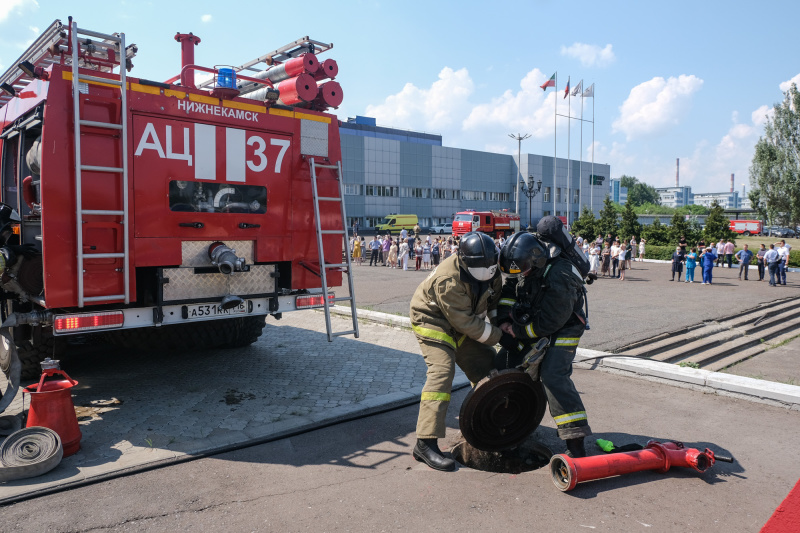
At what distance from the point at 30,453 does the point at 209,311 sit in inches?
74.9

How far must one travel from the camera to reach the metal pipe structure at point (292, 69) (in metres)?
5.95

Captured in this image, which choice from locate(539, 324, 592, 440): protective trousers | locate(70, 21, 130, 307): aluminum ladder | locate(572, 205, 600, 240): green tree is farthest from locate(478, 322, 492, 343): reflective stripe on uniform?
locate(572, 205, 600, 240): green tree

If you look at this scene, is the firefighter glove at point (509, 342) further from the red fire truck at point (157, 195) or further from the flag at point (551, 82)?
the flag at point (551, 82)

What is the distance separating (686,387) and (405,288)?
10747mm

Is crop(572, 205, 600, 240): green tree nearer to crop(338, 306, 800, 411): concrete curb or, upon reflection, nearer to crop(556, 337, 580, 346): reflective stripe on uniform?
crop(338, 306, 800, 411): concrete curb

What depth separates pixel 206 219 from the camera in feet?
18.0

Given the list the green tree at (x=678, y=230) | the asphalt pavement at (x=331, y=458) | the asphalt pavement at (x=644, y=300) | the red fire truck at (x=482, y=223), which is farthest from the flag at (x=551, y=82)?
the asphalt pavement at (x=331, y=458)

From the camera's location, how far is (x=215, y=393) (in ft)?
19.7

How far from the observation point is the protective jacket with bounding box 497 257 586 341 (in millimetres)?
4191

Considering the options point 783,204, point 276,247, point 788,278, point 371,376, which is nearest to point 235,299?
point 276,247

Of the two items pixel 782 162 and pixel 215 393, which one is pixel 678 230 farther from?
Answer: pixel 215 393

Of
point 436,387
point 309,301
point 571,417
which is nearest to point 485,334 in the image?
point 436,387

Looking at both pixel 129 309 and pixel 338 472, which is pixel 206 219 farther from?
pixel 338 472

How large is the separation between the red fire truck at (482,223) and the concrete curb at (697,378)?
3562 centimetres
